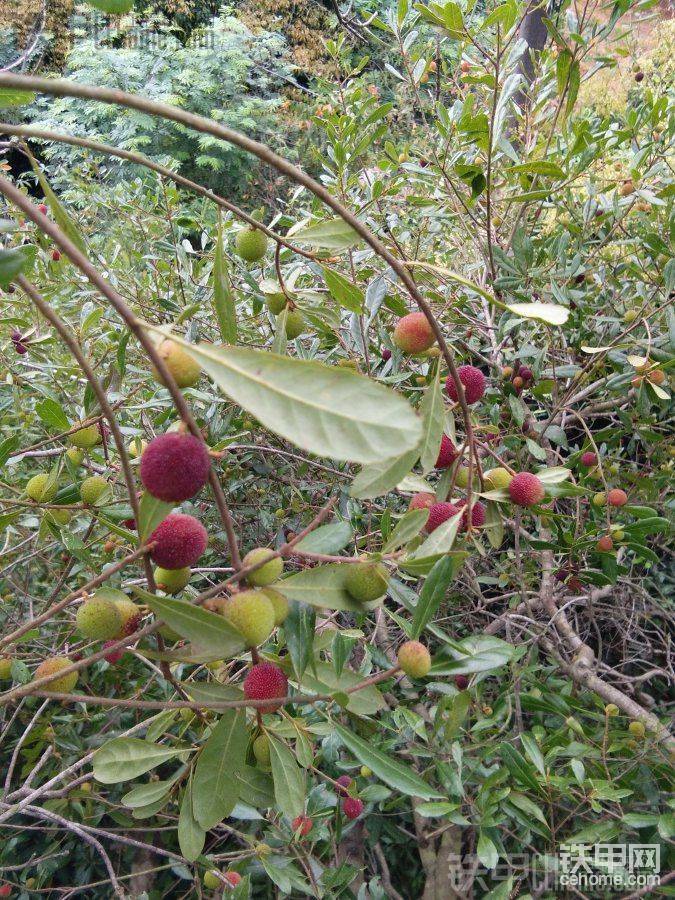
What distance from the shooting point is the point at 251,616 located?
458 millimetres

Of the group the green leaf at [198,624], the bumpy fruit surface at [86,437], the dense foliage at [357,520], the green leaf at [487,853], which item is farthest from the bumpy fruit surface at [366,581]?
the green leaf at [487,853]

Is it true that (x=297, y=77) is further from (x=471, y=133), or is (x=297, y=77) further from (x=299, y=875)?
(x=299, y=875)

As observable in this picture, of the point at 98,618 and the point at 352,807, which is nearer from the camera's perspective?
the point at 98,618

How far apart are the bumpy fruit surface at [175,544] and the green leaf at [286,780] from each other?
23 centimetres

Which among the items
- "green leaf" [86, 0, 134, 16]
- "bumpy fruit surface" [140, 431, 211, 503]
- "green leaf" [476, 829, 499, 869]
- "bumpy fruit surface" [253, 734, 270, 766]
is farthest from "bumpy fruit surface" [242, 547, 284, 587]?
"green leaf" [476, 829, 499, 869]

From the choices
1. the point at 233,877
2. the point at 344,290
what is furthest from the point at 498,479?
the point at 233,877

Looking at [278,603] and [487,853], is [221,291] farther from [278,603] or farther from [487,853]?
[487,853]

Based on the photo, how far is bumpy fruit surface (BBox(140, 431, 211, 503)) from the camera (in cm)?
40

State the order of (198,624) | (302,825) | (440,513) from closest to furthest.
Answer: (198,624) < (440,513) < (302,825)

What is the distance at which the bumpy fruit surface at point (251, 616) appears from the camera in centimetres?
45

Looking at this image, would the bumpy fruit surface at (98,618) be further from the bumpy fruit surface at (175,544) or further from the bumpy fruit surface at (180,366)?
the bumpy fruit surface at (180,366)

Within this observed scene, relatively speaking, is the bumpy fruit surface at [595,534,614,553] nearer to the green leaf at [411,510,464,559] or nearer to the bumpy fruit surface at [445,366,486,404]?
the bumpy fruit surface at [445,366,486,404]

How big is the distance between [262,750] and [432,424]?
377mm

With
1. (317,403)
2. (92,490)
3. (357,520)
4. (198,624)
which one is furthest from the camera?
(357,520)
